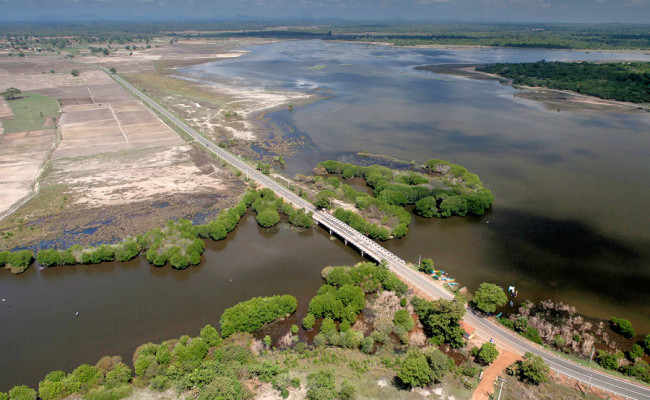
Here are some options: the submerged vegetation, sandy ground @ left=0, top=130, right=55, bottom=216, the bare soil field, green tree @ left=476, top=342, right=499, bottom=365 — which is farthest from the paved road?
sandy ground @ left=0, top=130, right=55, bottom=216

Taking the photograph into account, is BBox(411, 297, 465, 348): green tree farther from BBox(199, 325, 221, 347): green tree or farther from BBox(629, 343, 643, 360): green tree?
BBox(199, 325, 221, 347): green tree

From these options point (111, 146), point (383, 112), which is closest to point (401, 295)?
point (111, 146)

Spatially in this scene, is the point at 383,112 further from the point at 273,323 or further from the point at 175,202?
the point at 273,323

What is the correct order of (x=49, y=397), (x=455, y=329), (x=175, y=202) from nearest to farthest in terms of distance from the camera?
(x=49, y=397) < (x=455, y=329) < (x=175, y=202)

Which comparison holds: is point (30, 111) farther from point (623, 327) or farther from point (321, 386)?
point (623, 327)

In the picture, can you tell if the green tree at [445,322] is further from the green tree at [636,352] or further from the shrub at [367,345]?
the green tree at [636,352]

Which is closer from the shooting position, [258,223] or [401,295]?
[401,295]
